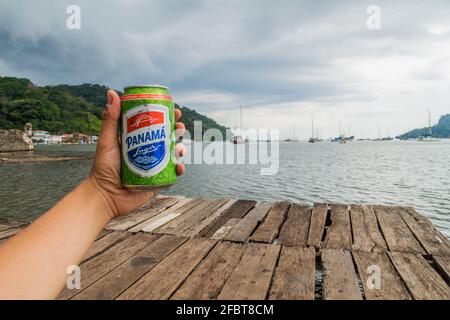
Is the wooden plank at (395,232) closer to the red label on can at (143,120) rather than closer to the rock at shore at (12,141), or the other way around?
the red label on can at (143,120)

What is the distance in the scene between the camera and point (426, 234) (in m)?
5.03

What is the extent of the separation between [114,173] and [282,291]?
200 centimetres

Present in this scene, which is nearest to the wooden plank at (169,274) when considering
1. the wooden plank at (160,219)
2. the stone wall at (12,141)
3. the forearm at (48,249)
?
the wooden plank at (160,219)

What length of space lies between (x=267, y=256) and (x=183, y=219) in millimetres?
2253

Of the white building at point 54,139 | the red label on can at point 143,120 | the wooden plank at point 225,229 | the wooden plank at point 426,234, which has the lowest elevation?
the wooden plank at point 426,234

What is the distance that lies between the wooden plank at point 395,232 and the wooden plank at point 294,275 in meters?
1.27

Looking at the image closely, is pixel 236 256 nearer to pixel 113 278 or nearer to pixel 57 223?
pixel 113 278

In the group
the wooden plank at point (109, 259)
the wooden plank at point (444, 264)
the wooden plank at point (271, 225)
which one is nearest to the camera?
the wooden plank at point (109, 259)

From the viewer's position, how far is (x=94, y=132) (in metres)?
149

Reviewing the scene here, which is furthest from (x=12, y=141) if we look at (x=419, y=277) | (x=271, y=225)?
(x=419, y=277)

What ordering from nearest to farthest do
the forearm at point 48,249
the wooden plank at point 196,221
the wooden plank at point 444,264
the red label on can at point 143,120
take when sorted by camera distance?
the forearm at point 48,249 → the red label on can at point 143,120 → the wooden plank at point 444,264 → the wooden plank at point 196,221

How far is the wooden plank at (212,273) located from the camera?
3.09 meters

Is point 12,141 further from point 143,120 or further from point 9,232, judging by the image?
point 143,120
